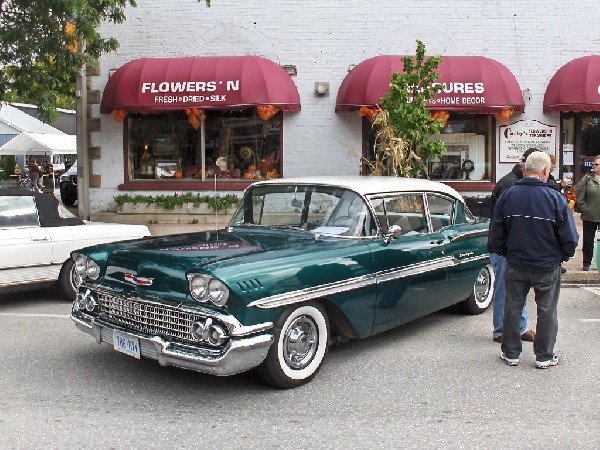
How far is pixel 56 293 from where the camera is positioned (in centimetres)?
845

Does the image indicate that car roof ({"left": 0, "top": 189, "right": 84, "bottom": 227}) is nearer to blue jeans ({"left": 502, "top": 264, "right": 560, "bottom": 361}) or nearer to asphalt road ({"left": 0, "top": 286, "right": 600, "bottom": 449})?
asphalt road ({"left": 0, "top": 286, "right": 600, "bottom": 449})

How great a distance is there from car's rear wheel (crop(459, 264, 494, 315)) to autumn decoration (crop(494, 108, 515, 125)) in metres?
7.25

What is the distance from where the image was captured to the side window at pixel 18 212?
7.60m

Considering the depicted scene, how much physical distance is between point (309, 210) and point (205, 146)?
9589 mm

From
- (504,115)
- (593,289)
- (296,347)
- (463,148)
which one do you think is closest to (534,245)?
(296,347)

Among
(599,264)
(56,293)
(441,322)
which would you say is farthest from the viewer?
(599,264)

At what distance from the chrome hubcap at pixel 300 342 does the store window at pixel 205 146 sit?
1003 centimetres

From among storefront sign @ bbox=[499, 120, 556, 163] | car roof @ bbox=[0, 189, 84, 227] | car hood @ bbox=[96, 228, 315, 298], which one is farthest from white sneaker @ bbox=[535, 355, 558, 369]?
storefront sign @ bbox=[499, 120, 556, 163]

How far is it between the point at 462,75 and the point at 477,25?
5.08 feet

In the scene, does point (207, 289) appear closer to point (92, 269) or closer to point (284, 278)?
point (284, 278)

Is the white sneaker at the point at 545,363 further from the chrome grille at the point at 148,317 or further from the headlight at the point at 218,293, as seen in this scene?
the chrome grille at the point at 148,317

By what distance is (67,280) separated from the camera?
26.1 feet

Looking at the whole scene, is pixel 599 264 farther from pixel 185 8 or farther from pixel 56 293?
pixel 185 8

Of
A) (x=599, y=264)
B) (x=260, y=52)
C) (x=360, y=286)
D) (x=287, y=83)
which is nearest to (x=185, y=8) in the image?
(x=260, y=52)
